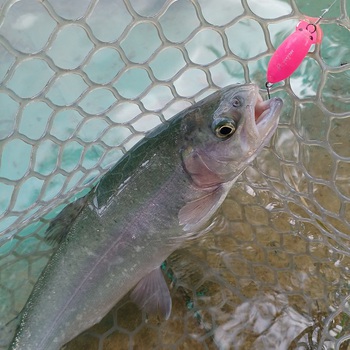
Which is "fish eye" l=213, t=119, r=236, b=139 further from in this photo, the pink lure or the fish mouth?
the pink lure

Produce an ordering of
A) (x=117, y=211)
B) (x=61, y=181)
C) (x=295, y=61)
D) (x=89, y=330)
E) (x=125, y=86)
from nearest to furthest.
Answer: (x=295, y=61) → (x=117, y=211) → (x=89, y=330) → (x=61, y=181) → (x=125, y=86)

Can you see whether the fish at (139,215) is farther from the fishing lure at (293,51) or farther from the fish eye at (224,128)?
the fishing lure at (293,51)

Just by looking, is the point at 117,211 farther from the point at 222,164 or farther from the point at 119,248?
the point at 222,164

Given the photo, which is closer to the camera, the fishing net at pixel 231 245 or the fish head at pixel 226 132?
the fish head at pixel 226 132

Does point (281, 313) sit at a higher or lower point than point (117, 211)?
lower

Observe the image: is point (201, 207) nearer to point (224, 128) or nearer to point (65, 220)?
point (224, 128)

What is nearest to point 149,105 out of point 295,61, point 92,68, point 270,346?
point 92,68

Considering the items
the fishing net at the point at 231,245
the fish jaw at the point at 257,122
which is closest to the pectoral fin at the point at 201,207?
the fish jaw at the point at 257,122
